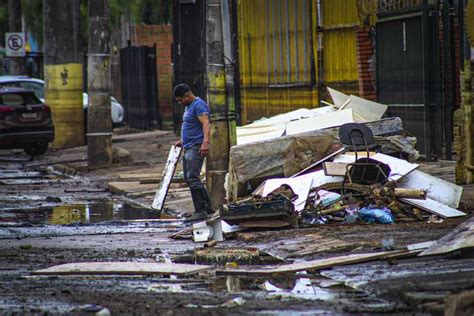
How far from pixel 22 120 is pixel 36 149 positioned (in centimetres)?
146

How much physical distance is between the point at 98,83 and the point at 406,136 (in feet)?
28.5

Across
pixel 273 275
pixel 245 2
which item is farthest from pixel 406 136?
pixel 245 2

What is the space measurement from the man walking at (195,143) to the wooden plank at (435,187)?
2.60m

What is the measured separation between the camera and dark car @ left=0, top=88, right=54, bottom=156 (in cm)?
2919

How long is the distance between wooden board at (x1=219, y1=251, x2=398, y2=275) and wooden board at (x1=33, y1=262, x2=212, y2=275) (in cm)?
34

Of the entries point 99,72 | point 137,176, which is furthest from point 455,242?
point 99,72

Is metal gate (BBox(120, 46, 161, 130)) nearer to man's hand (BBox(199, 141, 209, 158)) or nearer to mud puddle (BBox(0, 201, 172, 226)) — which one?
mud puddle (BBox(0, 201, 172, 226))

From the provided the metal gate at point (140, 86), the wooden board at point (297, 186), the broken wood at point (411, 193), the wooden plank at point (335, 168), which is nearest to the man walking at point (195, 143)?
the wooden board at point (297, 186)

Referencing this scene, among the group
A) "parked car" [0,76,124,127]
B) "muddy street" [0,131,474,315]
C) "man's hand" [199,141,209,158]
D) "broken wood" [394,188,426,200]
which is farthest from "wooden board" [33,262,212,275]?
"parked car" [0,76,124,127]

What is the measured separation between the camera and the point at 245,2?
93.9ft

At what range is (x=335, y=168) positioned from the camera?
14.6 metres

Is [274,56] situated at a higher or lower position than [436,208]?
higher

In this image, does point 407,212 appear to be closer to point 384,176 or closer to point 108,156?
point 384,176

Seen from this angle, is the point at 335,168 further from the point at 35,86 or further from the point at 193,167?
the point at 35,86
